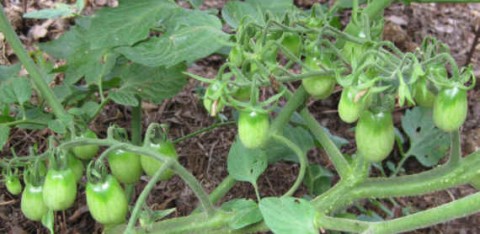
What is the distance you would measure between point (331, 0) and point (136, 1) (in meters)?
1.46

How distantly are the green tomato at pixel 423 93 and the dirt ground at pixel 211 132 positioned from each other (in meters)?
0.77

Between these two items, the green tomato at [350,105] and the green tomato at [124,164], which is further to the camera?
the green tomato at [124,164]

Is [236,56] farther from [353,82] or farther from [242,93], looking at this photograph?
[353,82]

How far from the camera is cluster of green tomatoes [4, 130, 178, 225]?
1.17 metres

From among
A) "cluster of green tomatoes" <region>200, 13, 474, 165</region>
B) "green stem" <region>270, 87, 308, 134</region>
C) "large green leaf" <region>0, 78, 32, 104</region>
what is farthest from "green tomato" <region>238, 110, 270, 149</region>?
"large green leaf" <region>0, 78, 32, 104</region>

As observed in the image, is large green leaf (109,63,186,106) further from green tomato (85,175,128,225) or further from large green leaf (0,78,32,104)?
green tomato (85,175,128,225)

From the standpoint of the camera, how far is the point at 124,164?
51.8 inches

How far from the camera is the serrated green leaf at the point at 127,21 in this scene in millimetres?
1277

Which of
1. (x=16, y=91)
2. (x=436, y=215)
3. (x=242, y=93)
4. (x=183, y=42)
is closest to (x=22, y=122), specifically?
(x=16, y=91)

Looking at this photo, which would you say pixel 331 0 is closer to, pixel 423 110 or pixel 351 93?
pixel 423 110

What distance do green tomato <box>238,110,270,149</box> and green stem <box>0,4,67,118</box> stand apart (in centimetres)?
44

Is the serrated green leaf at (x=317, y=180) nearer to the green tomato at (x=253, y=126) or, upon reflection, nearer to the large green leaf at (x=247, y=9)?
the large green leaf at (x=247, y=9)

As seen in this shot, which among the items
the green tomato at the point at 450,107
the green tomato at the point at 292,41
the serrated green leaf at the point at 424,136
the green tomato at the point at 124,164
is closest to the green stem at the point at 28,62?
the green tomato at the point at 124,164

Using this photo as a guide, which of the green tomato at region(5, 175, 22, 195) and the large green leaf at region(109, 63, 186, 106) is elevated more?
the large green leaf at region(109, 63, 186, 106)
